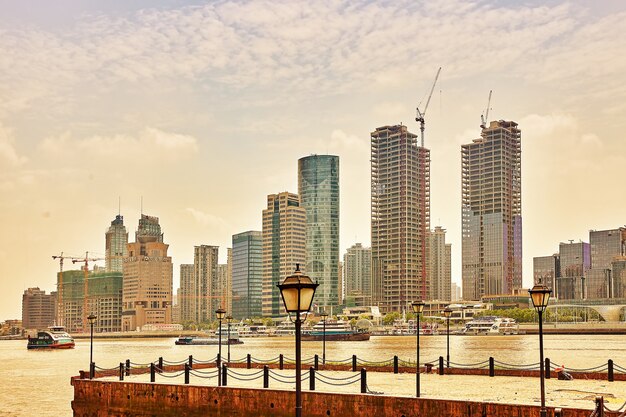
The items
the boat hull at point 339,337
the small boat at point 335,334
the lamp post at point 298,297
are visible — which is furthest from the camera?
the small boat at point 335,334

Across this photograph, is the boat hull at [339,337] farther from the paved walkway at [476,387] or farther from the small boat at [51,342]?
the paved walkway at [476,387]

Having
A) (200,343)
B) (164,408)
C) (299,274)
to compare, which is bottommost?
(200,343)

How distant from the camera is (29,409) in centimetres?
5394

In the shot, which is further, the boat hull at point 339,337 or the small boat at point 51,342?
the boat hull at point 339,337

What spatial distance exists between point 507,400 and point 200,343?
6712 inches

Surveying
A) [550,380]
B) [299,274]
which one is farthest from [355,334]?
[299,274]

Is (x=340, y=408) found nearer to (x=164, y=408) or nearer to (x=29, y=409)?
(x=164, y=408)

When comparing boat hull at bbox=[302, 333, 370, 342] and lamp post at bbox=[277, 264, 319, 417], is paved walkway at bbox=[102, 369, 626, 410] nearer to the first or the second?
lamp post at bbox=[277, 264, 319, 417]

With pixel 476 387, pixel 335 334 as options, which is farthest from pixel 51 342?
pixel 476 387

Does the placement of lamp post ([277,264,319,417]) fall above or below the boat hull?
above

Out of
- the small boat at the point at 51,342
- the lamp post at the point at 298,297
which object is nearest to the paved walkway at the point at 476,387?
the lamp post at the point at 298,297

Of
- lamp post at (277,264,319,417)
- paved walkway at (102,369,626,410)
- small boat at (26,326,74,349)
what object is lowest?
small boat at (26,326,74,349)

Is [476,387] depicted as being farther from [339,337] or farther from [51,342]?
[51,342]

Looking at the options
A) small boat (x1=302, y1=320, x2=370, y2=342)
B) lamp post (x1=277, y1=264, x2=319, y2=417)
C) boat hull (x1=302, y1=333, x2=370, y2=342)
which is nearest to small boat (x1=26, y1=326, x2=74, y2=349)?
boat hull (x1=302, y1=333, x2=370, y2=342)
